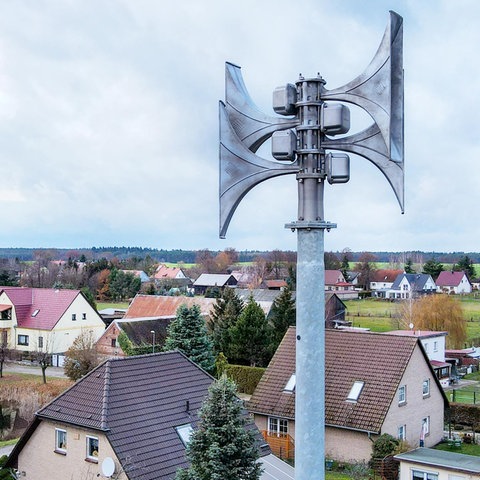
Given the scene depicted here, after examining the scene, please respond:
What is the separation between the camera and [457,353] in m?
49.5

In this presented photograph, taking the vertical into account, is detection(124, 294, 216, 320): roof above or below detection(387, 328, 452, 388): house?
above

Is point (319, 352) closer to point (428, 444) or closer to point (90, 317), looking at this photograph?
point (428, 444)

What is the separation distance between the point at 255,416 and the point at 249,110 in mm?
23598

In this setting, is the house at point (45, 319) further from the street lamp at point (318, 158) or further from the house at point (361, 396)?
the street lamp at point (318, 158)

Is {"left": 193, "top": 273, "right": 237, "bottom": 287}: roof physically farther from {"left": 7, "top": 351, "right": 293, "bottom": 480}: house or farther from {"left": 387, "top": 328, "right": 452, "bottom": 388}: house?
{"left": 7, "top": 351, "right": 293, "bottom": 480}: house

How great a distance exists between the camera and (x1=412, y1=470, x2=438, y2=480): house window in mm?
19359

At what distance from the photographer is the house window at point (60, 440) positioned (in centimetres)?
1803

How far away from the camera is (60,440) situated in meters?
18.2

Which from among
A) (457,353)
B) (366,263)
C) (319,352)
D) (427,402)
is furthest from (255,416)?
(366,263)

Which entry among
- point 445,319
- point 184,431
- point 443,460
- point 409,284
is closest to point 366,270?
point 409,284

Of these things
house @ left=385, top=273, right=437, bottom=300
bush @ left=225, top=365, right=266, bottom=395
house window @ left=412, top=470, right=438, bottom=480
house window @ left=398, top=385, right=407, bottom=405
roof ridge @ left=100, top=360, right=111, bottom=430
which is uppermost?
house @ left=385, top=273, right=437, bottom=300

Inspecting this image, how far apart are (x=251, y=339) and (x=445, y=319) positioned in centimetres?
2240

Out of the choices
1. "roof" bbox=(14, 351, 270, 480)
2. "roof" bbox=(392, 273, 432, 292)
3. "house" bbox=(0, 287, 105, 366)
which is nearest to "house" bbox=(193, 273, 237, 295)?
"roof" bbox=(392, 273, 432, 292)

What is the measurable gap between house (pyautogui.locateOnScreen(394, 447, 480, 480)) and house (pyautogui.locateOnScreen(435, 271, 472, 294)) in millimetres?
94000
